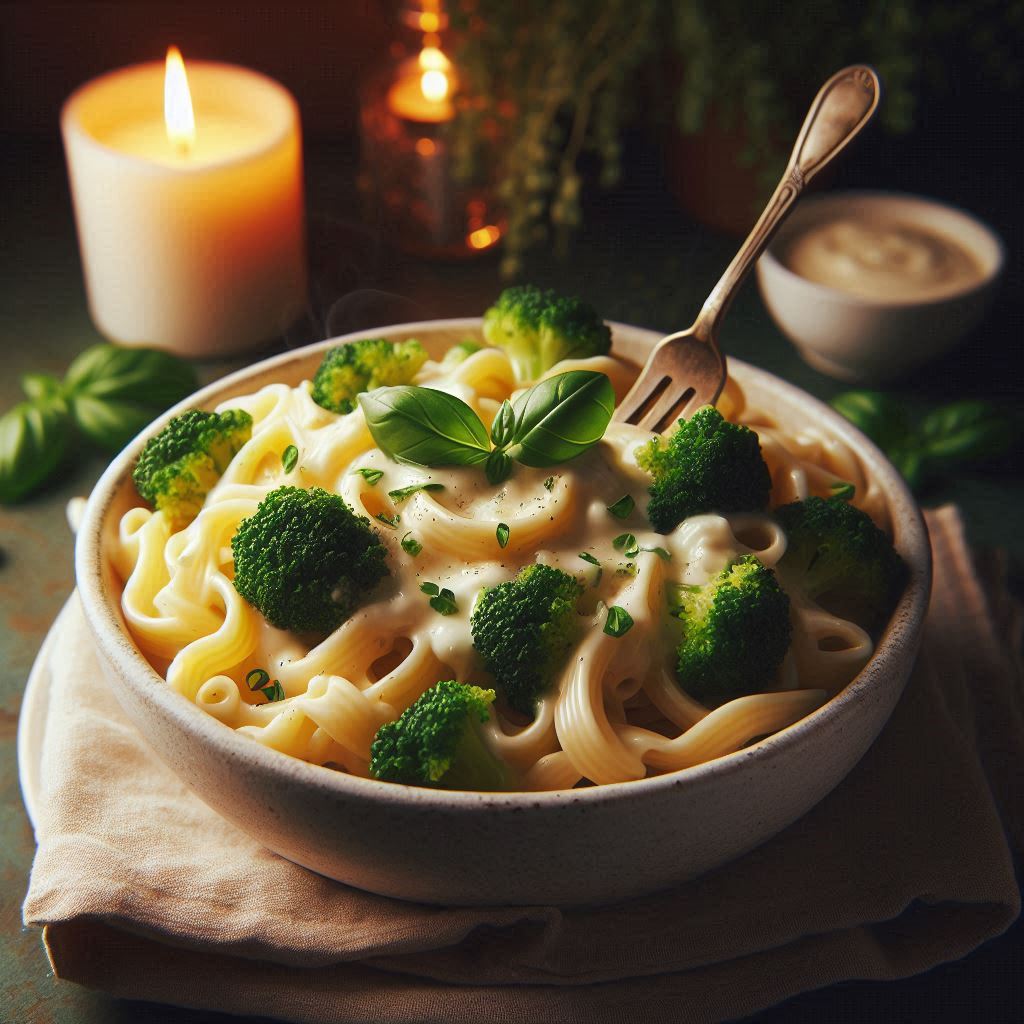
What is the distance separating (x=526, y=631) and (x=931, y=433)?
232 centimetres

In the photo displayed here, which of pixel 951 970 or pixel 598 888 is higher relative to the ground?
pixel 598 888

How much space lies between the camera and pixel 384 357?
10.3 feet

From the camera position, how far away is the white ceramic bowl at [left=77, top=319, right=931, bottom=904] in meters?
2.23

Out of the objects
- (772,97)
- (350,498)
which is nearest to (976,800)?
(350,498)

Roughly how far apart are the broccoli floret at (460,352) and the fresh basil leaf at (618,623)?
3.32ft

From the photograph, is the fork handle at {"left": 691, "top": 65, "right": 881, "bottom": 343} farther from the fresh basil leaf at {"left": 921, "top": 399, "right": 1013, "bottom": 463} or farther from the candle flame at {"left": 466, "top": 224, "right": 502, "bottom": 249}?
the candle flame at {"left": 466, "top": 224, "right": 502, "bottom": 249}

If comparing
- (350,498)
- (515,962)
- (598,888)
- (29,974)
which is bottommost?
(29,974)

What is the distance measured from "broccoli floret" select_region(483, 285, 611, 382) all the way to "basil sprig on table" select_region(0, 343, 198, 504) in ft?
4.59

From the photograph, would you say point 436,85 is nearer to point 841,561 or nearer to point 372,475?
point 372,475

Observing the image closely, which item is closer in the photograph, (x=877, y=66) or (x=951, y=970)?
(x=951, y=970)

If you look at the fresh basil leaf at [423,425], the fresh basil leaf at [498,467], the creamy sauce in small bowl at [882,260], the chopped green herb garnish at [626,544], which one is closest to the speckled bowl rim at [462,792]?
the chopped green herb garnish at [626,544]

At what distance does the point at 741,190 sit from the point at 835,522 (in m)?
2.85

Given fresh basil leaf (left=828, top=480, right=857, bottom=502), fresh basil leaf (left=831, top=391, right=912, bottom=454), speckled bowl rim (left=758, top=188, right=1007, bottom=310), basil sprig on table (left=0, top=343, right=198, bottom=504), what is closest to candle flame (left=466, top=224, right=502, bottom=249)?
speckled bowl rim (left=758, top=188, right=1007, bottom=310)

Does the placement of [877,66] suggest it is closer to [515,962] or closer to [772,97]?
[772,97]
